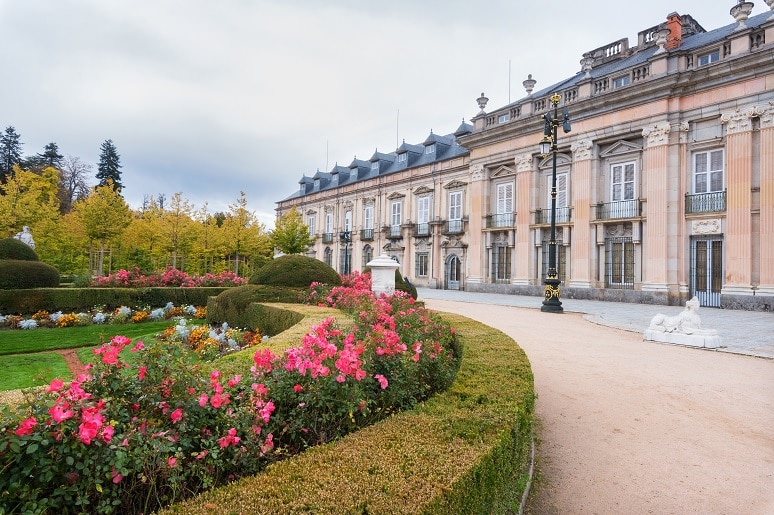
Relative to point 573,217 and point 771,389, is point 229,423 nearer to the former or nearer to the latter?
point 771,389

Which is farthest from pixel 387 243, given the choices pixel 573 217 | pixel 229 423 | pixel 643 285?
pixel 229 423

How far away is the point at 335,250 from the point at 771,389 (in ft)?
126

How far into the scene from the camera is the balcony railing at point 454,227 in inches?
1201

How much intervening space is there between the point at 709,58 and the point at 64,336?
81.9ft

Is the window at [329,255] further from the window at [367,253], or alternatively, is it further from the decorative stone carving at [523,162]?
the decorative stone carving at [523,162]

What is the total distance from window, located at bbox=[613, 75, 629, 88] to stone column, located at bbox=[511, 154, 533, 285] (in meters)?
5.20

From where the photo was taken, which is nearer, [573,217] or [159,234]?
[573,217]

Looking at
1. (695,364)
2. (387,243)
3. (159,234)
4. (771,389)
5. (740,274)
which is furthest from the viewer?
(387,243)

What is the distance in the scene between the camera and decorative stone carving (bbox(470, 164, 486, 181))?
88.8 feet

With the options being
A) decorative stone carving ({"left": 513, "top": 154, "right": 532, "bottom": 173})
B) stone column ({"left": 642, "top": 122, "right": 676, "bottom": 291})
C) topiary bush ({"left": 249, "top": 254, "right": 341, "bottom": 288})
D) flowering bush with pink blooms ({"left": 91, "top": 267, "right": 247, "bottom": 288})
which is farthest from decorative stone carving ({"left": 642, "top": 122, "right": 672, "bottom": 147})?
flowering bush with pink blooms ({"left": 91, "top": 267, "right": 247, "bottom": 288})

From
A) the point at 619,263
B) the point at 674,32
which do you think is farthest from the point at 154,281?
the point at 674,32

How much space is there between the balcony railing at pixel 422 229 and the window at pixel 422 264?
1548mm

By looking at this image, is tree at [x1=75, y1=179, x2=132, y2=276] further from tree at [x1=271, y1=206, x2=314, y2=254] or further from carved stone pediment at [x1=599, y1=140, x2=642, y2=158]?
carved stone pediment at [x1=599, y1=140, x2=642, y2=158]

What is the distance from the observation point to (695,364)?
7027mm
